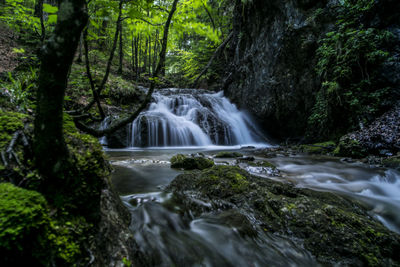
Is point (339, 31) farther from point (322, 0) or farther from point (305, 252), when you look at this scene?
point (305, 252)

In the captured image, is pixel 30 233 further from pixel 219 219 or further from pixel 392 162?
pixel 392 162

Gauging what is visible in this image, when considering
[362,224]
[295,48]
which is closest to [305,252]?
[362,224]

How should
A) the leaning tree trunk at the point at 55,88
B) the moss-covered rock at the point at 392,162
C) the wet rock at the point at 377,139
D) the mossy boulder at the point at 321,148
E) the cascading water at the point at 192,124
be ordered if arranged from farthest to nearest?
the cascading water at the point at 192,124
the mossy boulder at the point at 321,148
the wet rock at the point at 377,139
the moss-covered rock at the point at 392,162
the leaning tree trunk at the point at 55,88

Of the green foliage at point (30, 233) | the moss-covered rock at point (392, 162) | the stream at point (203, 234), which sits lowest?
the stream at point (203, 234)

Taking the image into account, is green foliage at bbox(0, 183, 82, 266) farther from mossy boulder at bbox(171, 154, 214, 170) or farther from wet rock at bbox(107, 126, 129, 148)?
wet rock at bbox(107, 126, 129, 148)

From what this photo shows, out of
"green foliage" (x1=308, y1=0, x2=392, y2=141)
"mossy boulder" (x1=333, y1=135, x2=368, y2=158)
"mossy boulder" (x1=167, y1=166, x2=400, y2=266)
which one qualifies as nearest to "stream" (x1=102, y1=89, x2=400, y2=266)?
"mossy boulder" (x1=167, y1=166, x2=400, y2=266)

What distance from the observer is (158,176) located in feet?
14.4

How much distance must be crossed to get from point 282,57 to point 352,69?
12.1ft

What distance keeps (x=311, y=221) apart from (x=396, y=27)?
32.2ft

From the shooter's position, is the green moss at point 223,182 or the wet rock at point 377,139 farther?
the wet rock at point 377,139

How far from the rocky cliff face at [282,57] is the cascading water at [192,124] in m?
1.37

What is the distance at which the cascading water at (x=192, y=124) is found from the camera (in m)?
10.6

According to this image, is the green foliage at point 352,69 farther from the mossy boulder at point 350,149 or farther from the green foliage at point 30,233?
the green foliage at point 30,233

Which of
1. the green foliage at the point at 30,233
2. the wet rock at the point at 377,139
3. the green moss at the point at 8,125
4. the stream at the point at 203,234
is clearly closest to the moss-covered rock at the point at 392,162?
the wet rock at the point at 377,139
